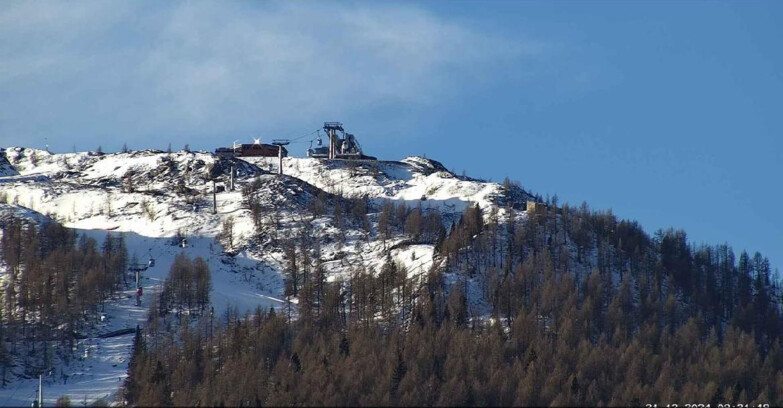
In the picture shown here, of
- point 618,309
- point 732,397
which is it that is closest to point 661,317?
point 618,309

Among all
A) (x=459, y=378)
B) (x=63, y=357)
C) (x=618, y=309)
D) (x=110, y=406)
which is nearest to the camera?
(x=110, y=406)

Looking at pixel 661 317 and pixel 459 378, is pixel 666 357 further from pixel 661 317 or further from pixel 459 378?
pixel 459 378

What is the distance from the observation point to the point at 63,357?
175 m

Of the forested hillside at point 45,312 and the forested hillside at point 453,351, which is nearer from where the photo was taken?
the forested hillside at point 453,351

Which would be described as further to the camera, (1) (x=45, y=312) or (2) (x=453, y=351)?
(1) (x=45, y=312)

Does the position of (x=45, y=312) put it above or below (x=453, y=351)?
above

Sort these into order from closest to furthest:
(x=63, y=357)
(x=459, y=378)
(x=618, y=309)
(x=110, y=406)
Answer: (x=110, y=406) → (x=459, y=378) → (x=63, y=357) → (x=618, y=309)

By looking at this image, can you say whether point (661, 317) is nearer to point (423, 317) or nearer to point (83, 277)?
point (423, 317)

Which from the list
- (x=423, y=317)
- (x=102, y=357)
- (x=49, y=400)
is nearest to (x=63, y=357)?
(x=102, y=357)

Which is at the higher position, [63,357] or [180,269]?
[180,269]

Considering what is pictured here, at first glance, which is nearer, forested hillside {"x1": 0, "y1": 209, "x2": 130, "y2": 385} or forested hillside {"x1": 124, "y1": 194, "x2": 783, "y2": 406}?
forested hillside {"x1": 124, "y1": 194, "x2": 783, "y2": 406}

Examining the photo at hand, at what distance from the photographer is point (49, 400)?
153250 millimetres

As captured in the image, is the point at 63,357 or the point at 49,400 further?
the point at 63,357

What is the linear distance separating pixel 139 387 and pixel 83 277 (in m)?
46.3
